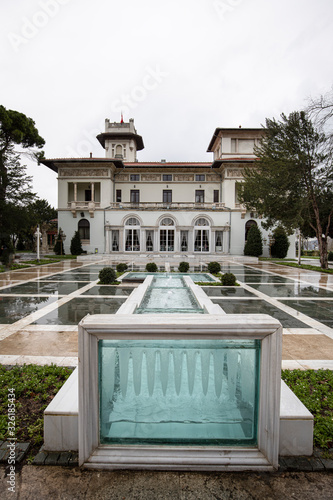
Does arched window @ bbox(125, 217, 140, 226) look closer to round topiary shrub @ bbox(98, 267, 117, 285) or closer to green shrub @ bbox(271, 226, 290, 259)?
green shrub @ bbox(271, 226, 290, 259)

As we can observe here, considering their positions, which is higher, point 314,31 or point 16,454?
point 314,31

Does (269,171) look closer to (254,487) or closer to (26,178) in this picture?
(26,178)

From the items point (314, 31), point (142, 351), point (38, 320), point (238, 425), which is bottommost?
point (38, 320)

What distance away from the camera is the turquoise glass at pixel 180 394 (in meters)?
2.15

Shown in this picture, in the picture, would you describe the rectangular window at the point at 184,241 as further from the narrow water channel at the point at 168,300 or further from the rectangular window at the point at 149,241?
the narrow water channel at the point at 168,300

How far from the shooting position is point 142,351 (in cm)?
217

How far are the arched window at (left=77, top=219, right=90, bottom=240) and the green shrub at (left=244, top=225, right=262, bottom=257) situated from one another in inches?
751

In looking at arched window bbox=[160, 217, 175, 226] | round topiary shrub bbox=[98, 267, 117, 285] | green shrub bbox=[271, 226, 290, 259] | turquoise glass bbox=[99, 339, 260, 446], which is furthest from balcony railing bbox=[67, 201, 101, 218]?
turquoise glass bbox=[99, 339, 260, 446]

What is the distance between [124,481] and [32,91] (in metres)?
12.2

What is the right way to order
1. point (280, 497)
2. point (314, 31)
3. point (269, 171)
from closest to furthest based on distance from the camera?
point (280, 497) < point (314, 31) < point (269, 171)

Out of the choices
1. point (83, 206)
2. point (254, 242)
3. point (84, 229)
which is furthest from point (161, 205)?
point (254, 242)

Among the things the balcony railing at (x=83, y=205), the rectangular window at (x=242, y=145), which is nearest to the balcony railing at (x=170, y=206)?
the balcony railing at (x=83, y=205)

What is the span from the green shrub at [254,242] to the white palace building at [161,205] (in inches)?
86.3

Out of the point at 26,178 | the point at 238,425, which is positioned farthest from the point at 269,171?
the point at 238,425
